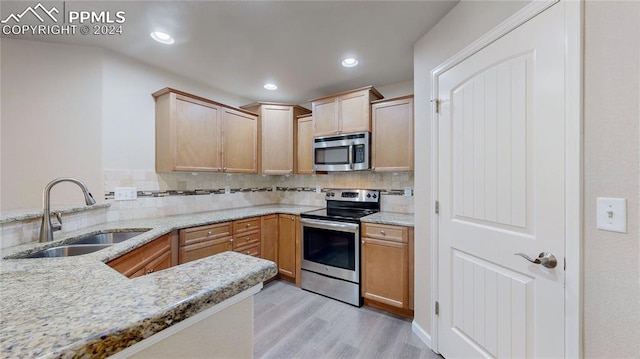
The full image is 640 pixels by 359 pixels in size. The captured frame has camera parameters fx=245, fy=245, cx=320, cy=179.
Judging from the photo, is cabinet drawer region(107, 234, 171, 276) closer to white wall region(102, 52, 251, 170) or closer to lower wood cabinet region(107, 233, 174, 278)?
lower wood cabinet region(107, 233, 174, 278)

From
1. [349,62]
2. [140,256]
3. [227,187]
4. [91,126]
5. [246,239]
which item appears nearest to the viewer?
[140,256]

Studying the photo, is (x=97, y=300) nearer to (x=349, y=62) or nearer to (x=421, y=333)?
(x=421, y=333)

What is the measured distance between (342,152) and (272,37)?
137cm

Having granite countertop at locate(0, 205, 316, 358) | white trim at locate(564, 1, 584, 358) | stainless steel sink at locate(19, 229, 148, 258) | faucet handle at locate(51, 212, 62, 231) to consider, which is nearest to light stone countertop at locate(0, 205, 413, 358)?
granite countertop at locate(0, 205, 316, 358)

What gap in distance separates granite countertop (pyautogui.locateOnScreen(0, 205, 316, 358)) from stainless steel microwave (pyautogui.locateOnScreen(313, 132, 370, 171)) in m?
2.07

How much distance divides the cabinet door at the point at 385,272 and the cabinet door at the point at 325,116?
136cm

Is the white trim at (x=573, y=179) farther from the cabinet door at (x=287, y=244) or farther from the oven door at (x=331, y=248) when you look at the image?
the cabinet door at (x=287, y=244)

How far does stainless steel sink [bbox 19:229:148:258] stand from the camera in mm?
1409

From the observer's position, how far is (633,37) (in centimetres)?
83

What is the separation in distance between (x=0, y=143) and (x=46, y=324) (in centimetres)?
242

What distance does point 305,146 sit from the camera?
3287 millimetres

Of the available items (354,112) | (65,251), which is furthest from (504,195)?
(65,251)

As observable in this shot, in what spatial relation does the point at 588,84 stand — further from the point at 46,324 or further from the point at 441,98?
the point at 46,324

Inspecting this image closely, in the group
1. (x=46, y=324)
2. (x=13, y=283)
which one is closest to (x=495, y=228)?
(x=46, y=324)
